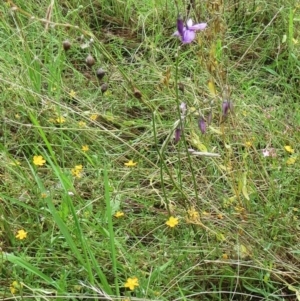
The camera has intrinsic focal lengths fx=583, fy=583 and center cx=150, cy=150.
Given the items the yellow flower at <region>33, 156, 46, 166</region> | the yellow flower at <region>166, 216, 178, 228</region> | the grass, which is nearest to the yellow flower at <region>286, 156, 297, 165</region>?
the grass

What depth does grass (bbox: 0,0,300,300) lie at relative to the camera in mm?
1398

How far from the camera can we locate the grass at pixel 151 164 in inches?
55.1

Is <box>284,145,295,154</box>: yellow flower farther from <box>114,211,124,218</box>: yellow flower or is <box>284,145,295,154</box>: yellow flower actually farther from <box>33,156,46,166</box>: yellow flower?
<box>33,156,46,166</box>: yellow flower

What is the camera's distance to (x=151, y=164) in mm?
1816

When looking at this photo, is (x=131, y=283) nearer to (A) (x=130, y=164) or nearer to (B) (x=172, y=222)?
(B) (x=172, y=222)

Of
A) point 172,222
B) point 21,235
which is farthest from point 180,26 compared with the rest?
point 21,235

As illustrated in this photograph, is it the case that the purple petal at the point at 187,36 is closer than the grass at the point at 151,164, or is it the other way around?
the purple petal at the point at 187,36

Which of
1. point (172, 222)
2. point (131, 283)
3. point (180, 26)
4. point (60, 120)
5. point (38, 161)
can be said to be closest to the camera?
point (180, 26)

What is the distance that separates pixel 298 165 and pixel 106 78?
83 centimetres

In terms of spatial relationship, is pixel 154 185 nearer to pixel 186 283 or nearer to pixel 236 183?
pixel 236 183

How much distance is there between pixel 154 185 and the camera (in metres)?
1.76

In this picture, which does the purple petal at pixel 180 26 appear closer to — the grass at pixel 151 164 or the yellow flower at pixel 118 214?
the grass at pixel 151 164

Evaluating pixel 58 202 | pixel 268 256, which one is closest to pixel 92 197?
pixel 58 202

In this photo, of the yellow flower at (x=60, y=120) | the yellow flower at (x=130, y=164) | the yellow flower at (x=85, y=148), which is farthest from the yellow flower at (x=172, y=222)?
the yellow flower at (x=60, y=120)
